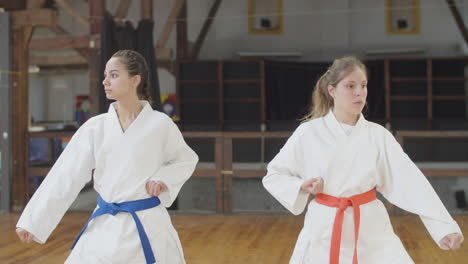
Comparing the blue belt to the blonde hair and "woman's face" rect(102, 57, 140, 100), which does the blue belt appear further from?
the blonde hair

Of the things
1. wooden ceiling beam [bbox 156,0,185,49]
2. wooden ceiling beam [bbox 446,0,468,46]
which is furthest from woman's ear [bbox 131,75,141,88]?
wooden ceiling beam [bbox 446,0,468,46]

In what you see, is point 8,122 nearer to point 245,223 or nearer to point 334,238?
point 245,223

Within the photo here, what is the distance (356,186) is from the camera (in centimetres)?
184

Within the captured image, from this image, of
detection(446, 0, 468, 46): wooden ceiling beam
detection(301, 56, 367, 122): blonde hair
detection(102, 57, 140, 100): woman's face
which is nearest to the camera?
detection(301, 56, 367, 122): blonde hair

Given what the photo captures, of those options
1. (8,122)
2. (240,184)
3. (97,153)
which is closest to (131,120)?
(97,153)

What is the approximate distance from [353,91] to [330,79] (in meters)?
0.12

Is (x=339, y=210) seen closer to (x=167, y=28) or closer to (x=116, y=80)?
(x=116, y=80)

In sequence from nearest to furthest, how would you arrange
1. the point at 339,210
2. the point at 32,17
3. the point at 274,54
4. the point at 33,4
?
the point at 339,210
the point at 32,17
the point at 33,4
the point at 274,54

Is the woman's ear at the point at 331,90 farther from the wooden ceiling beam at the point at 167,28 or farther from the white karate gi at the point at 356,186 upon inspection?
the wooden ceiling beam at the point at 167,28

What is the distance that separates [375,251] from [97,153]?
1.05 meters

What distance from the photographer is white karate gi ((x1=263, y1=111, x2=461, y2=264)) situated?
183 centimetres

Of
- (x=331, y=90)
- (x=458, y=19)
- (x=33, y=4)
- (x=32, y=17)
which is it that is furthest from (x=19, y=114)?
(x=458, y=19)

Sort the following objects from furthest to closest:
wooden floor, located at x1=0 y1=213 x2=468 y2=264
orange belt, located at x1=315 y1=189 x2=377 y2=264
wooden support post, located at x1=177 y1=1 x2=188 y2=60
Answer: wooden support post, located at x1=177 y1=1 x2=188 y2=60, wooden floor, located at x1=0 y1=213 x2=468 y2=264, orange belt, located at x1=315 y1=189 x2=377 y2=264

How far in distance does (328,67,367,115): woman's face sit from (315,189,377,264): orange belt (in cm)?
30
